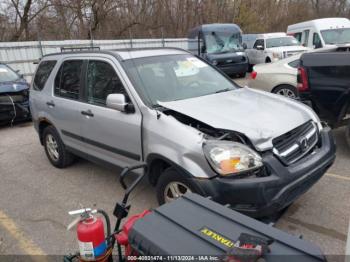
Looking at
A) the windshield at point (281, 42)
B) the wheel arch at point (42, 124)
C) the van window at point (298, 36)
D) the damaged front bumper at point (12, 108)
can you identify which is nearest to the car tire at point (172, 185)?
the wheel arch at point (42, 124)

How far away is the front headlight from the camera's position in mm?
2645

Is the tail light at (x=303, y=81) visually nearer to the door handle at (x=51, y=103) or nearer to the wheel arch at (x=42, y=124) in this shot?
the door handle at (x=51, y=103)

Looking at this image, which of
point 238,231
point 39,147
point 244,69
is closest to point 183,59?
point 238,231

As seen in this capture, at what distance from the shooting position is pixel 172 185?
A: 307 centimetres

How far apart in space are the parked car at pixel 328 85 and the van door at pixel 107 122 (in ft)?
9.36

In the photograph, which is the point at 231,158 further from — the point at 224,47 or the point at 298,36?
the point at 298,36

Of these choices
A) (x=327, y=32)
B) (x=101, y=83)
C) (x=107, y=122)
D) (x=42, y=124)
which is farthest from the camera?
(x=327, y=32)

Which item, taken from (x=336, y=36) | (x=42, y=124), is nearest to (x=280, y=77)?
(x=42, y=124)

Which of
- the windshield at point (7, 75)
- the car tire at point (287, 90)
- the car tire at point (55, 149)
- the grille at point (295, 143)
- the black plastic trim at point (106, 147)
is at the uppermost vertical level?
the windshield at point (7, 75)

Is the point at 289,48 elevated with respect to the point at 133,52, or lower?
lower

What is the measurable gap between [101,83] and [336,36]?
12719 mm

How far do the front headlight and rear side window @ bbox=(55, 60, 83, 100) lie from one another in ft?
7.52

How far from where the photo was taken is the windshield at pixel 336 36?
13468mm

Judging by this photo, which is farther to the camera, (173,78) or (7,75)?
(7,75)
